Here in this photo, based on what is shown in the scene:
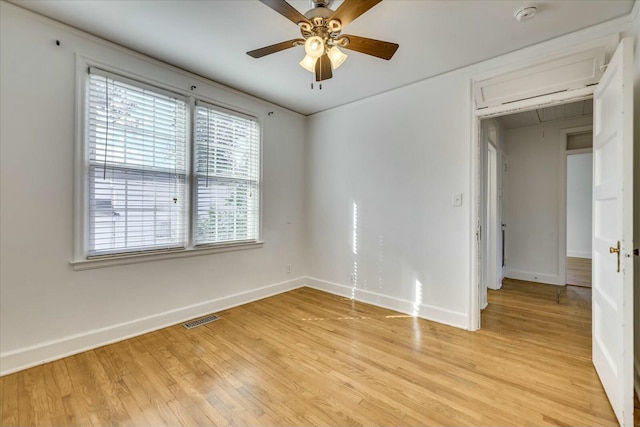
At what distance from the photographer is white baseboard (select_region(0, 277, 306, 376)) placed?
2.05 metres

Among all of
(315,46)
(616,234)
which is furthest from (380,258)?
(315,46)

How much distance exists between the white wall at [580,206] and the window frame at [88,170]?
7629 millimetres

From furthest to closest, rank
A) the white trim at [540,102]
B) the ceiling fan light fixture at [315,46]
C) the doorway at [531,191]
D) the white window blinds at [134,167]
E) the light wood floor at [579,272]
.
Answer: the light wood floor at [579,272] → the doorway at [531,191] → the white window blinds at [134,167] → the white trim at [540,102] → the ceiling fan light fixture at [315,46]

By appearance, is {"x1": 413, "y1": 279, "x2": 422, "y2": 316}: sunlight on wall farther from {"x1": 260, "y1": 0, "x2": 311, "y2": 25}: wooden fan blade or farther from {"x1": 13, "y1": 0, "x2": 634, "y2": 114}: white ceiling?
{"x1": 260, "y1": 0, "x2": 311, "y2": 25}: wooden fan blade

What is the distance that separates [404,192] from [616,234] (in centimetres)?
184

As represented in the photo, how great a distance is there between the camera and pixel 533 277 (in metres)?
4.60

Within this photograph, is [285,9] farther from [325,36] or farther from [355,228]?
[355,228]

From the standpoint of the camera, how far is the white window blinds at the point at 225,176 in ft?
10.2

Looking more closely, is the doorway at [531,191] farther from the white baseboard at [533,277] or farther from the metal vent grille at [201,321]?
the metal vent grille at [201,321]

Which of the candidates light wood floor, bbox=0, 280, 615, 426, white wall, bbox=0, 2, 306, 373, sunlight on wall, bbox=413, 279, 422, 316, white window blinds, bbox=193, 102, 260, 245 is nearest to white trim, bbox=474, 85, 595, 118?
sunlight on wall, bbox=413, 279, 422, 316

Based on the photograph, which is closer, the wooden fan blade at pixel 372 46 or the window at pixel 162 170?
the wooden fan blade at pixel 372 46

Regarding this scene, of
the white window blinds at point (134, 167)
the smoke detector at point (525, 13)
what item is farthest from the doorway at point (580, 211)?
the white window blinds at point (134, 167)

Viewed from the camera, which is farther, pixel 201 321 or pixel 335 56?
pixel 201 321

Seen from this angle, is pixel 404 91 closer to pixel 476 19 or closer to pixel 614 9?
pixel 476 19
